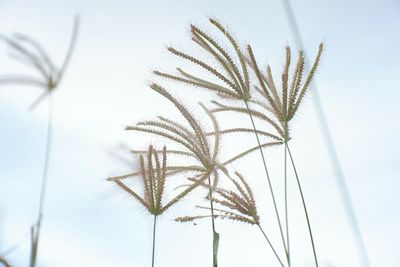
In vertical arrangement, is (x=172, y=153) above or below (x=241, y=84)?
below

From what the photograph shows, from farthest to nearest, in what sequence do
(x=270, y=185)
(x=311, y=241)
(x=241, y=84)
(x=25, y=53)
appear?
1. (x=241, y=84)
2. (x=25, y=53)
3. (x=270, y=185)
4. (x=311, y=241)

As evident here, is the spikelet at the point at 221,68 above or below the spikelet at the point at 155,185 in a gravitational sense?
above

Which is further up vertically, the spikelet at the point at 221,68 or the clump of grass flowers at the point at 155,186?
the spikelet at the point at 221,68

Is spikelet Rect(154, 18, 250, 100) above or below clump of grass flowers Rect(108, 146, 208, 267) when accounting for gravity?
above

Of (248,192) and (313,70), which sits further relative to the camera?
(313,70)

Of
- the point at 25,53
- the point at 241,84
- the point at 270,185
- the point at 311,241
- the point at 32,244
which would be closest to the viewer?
the point at 32,244

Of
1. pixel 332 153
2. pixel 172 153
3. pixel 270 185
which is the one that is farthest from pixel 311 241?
pixel 172 153

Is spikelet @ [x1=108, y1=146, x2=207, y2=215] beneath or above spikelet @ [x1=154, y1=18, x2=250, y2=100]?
beneath

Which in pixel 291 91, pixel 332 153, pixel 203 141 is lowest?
pixel 332 153

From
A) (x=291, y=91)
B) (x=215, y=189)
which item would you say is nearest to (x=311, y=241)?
(x=215, y=189)

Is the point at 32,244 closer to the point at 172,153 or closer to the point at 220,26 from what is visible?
the point at 172,153

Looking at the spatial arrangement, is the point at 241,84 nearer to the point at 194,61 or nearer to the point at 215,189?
the point at 194,61
